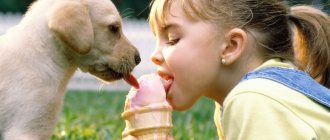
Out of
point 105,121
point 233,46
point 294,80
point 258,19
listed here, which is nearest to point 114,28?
point 233,46

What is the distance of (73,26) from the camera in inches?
183

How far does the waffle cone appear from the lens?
4.67 metres

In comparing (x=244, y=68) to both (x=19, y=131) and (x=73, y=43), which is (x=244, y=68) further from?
(x=19, y=131)

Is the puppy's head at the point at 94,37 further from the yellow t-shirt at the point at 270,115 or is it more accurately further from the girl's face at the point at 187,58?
the yellow t-shirt at the point at 270,115

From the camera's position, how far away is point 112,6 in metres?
4.96

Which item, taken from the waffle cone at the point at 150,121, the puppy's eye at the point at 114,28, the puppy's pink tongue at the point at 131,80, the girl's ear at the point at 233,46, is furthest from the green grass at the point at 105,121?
the girl's ear at the point at 233,46

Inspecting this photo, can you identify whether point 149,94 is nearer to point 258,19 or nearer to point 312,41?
point 258,19

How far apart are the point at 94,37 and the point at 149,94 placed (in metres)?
0.44

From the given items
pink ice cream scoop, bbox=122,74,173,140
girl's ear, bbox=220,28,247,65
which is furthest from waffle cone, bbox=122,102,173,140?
girl's ear, bbox=220,28,247,65

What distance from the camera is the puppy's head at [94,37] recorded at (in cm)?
468

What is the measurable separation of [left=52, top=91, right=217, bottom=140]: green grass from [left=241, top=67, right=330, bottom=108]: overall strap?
6.20 ft

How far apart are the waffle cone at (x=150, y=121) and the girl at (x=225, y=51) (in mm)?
151

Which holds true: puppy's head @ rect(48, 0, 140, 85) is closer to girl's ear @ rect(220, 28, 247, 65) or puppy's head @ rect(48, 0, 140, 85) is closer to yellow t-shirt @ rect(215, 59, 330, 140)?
girl's ear @ rect(220, 28, 247, 65)

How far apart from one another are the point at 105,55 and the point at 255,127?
3.61ft
